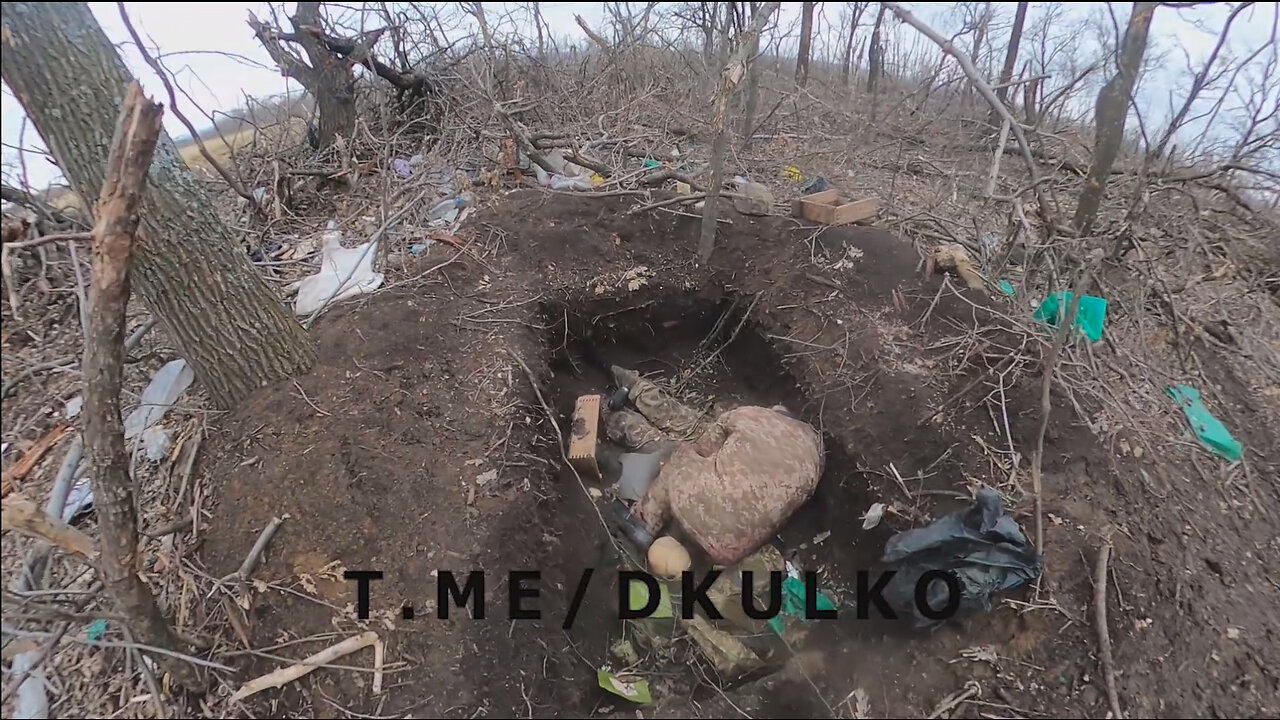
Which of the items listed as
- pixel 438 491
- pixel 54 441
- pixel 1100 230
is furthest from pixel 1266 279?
pixel 54 441

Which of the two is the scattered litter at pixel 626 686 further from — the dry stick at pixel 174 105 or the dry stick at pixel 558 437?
the dry stick at pixel 174 105

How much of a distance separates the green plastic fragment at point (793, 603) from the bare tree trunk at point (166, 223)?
2.28 meters

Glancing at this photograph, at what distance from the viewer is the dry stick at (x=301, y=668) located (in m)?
1.86

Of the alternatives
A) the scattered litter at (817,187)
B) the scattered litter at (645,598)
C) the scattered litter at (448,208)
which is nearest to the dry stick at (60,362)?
the scattered litter at (448,208)

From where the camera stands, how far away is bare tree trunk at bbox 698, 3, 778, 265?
3037 millimetres

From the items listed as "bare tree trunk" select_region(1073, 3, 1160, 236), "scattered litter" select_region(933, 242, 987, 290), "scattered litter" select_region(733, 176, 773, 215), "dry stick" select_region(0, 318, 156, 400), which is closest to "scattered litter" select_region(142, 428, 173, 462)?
"dry stick" select_region(0, 318, 156, 400)

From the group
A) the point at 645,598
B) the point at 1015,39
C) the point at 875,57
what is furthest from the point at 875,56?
the point at 645,598

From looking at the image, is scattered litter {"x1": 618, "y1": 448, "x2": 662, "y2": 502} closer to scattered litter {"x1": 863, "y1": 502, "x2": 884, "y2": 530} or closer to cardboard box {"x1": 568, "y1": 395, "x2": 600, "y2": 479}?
cardboard box {"x1": 568, "y1": 395, "x2": 600, "y2": 479}

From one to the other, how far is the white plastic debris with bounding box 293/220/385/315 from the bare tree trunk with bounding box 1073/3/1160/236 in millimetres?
3848

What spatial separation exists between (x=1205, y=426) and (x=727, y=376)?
230 cm

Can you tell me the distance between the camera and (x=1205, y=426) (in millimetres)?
2863

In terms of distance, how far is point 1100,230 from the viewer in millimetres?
3629

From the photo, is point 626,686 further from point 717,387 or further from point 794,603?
point 717,387

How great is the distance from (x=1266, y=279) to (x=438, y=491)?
485 centimetres
